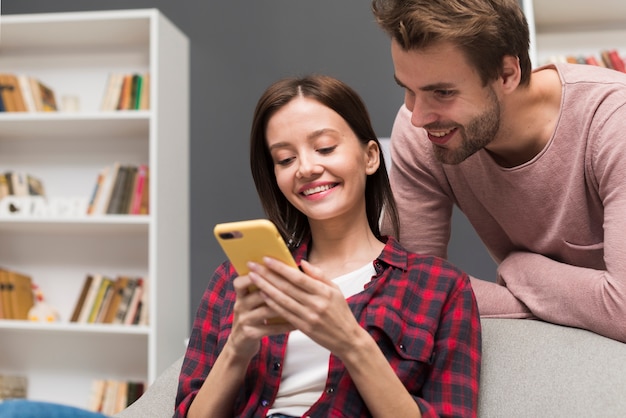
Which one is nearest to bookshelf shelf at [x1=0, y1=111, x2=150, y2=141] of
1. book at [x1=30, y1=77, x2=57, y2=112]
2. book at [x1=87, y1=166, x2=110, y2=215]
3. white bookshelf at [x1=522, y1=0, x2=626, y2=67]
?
book at [x1=30, y1=77, x2=57, y2=112]

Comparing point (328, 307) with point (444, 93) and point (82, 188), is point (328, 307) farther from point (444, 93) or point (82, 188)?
point (82, 188)

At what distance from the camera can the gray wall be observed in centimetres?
372

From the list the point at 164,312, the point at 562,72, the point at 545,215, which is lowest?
the point at 164,312

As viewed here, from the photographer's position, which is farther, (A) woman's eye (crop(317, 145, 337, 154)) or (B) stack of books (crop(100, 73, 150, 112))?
(B) stack of books (crop(100, 73, 150, 112))

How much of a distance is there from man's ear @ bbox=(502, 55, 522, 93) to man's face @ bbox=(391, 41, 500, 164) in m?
0.04

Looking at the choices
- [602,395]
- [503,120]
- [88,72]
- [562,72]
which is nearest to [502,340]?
[602,395]

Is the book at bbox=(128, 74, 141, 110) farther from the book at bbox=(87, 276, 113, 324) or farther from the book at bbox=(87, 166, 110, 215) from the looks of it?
the book at bbox=(87, 276, 113, 324)

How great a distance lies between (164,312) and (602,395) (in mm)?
2495

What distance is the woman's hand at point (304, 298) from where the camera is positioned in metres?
1.15

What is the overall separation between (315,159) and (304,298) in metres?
0.41

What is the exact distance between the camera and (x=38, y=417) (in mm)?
833

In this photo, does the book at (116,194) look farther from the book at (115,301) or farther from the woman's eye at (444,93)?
the woman's eye at (444,93)

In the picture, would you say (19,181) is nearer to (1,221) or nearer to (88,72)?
(1,221)

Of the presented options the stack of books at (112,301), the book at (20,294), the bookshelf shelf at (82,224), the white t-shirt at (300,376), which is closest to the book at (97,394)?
the stack of books at (112,301)
